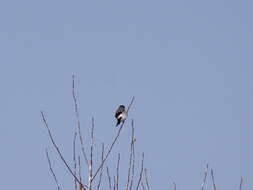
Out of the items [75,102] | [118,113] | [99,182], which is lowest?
[99,182]

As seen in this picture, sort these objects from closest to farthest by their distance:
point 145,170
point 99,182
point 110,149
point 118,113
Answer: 1. point 99,182
2. point 110,149
3. point 145,170
4. point 118,113

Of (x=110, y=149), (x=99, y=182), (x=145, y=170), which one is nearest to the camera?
(x=99, y=182)

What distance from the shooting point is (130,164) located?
6.12 meters

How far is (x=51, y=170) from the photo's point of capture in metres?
5.68

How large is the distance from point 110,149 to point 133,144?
427mm

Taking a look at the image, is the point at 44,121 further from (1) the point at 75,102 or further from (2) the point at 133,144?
(2) the point at 133,144

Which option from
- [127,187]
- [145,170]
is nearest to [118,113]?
[145,170]

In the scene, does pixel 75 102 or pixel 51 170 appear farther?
pixel 75 102

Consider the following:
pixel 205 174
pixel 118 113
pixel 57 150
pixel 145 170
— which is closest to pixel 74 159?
pixel 57 150

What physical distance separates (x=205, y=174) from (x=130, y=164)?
2.44 ft

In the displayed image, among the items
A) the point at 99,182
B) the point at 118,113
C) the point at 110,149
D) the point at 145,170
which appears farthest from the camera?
the point at 118,113

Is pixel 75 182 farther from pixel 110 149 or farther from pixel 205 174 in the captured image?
pixel 205 174

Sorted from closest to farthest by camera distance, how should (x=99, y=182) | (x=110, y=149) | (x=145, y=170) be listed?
(x=99, y=182), (x=110, y=149), (x=145, y=170)

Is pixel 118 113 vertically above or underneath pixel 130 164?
above
